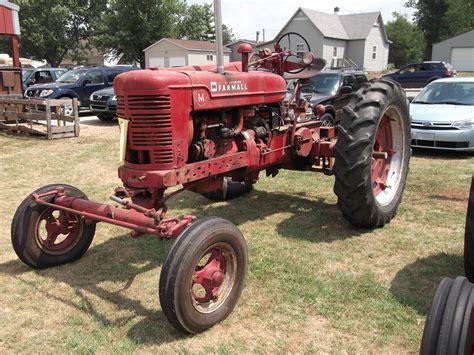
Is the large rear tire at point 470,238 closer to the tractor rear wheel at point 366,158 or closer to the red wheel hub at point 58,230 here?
the tractor rear wheel at point 366,158

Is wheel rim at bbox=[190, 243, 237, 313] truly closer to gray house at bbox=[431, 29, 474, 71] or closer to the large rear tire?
the large rear tire

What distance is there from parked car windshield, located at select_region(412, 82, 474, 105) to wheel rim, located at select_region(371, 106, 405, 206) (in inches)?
174

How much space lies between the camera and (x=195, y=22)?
45094mm

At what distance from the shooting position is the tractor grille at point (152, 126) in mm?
3520

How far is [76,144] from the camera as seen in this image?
34.4ft

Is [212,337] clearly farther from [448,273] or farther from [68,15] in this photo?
[68,15]

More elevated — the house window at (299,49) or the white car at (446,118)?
the house window at (299,49)

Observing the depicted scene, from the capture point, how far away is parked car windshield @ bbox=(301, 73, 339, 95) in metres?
10.8

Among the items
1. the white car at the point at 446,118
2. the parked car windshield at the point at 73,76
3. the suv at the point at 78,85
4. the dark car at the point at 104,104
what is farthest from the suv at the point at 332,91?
the parked car windshield at the point at 73,76

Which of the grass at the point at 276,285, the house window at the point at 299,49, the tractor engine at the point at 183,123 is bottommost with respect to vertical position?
the grass at the point at 276,285

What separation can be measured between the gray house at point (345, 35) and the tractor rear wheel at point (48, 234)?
3942 centimetres

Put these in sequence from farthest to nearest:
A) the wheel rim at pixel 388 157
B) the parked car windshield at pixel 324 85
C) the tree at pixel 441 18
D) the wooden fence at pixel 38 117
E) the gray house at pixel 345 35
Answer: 1. the tree at pixel 441 18
2. the gray house at pixel 345 35
3. the wooden fence at pixel 38 117
4. the parked car windshield at pixel 324 85
5. the wheel rim at pixel 388 157

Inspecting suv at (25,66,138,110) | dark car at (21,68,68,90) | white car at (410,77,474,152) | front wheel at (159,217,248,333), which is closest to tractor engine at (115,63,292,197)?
front wheel at (159,217,248,333)

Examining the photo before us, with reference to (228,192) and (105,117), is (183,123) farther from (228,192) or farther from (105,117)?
(105,117)
